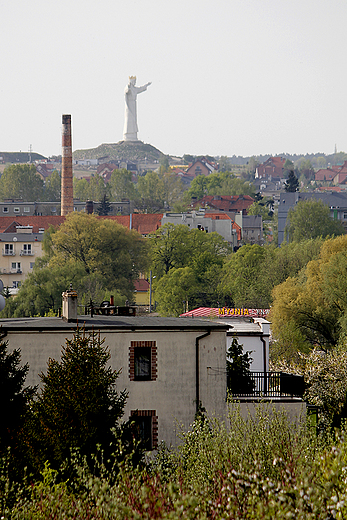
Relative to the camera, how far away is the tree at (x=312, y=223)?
113 meters

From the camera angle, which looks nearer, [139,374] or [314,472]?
[314,472]

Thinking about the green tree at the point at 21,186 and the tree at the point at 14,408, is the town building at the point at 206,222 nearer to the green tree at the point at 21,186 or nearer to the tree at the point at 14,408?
the green tree at the point at 21,186

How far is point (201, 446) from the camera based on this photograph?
16016 mm

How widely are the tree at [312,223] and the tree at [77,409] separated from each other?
94933mm

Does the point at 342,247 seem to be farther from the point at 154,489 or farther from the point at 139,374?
the point at 154,489

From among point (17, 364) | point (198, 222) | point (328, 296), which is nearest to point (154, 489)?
point (17, 364)

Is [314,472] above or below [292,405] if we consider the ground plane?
above

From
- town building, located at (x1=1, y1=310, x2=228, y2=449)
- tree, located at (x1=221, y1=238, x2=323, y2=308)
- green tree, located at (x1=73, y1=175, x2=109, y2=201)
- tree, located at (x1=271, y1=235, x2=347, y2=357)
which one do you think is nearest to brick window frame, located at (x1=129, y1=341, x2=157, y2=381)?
town building, located at (x1=1, y1=310, x2=228, y2=449)

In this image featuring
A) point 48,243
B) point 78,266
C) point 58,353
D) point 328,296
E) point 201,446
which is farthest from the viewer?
point 48,243

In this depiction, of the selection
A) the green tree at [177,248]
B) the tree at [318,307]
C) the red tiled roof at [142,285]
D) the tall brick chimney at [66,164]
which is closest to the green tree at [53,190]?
the tall brick chimney at [66,164]

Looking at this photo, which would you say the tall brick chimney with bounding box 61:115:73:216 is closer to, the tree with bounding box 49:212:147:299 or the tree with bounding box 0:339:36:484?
the tree with bounding box 49:212:147:299

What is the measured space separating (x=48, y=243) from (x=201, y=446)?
2858 inches

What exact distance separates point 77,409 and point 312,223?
326 feet

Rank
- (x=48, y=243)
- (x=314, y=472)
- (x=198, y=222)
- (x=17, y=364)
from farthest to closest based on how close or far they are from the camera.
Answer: (x=198, y=222) → (x=48, y=243) → (x=17, y=364) → (x=314, y=472)
